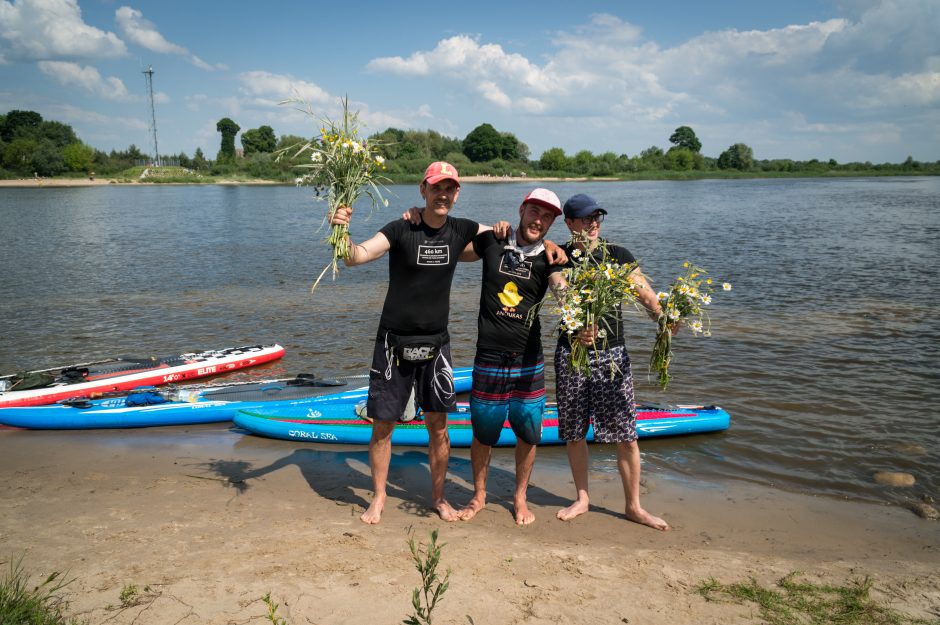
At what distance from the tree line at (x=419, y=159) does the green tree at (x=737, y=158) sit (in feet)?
0.68

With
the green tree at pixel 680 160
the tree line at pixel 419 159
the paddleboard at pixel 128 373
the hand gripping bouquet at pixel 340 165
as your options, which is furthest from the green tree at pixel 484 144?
the hand gripping bouquet at pixel 340 165

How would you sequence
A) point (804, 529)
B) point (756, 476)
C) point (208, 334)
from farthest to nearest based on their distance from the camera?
point (208, 334), point (756, 476), point (804, 529)

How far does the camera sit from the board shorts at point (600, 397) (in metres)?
5.02

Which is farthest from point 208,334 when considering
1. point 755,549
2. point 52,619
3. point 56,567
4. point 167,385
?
point 755,549

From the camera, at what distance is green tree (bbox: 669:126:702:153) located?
16025 cm

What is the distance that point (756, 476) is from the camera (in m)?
7.13

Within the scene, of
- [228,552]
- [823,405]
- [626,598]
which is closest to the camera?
[626,598]

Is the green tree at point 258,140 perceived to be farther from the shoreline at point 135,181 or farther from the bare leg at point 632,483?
the bare leg at point 632,483

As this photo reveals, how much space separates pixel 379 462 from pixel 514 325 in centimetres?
161

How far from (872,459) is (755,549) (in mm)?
3204

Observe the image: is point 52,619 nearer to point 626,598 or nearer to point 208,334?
point 626,598

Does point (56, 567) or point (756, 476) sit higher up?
point (56, 567)

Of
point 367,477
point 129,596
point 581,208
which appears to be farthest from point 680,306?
point 129,596

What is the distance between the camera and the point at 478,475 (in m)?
5.47
